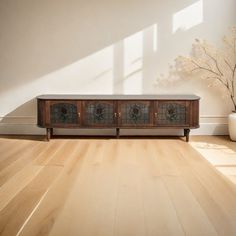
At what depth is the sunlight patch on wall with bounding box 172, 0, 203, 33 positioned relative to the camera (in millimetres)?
4418

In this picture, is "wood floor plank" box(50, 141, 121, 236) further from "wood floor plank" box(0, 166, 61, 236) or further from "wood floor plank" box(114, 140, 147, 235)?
"wood floor plank" box(0, 166, 61, 236)

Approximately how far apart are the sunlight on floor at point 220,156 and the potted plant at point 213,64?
787mm

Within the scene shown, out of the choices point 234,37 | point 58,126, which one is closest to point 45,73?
point 58,126

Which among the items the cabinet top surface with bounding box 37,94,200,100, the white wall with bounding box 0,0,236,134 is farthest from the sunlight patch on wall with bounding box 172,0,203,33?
the cabinet top surface with bounding box 37,94,200,100

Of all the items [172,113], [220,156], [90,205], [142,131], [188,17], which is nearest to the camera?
[90,205]

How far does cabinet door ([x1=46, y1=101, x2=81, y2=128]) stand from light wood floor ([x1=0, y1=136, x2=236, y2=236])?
431 millimetres

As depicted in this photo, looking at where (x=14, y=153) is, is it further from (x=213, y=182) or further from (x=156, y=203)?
(x=213, y=182)

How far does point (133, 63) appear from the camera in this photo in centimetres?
451

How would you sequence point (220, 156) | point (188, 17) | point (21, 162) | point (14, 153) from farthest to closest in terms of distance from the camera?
point (188, 17) → point (14, 153) → point (220, 156) → point (21, 162)

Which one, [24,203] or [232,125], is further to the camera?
[232,125]

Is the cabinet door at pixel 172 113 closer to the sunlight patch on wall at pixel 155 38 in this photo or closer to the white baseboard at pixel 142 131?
the white baseboard at pixel 142 131

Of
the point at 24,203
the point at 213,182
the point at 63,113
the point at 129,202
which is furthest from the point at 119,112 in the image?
the point at 24,203

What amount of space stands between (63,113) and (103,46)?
3.24 feet

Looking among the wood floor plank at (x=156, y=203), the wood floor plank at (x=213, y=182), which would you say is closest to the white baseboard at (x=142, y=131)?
the wood floor plank at (x=213, y=182)
